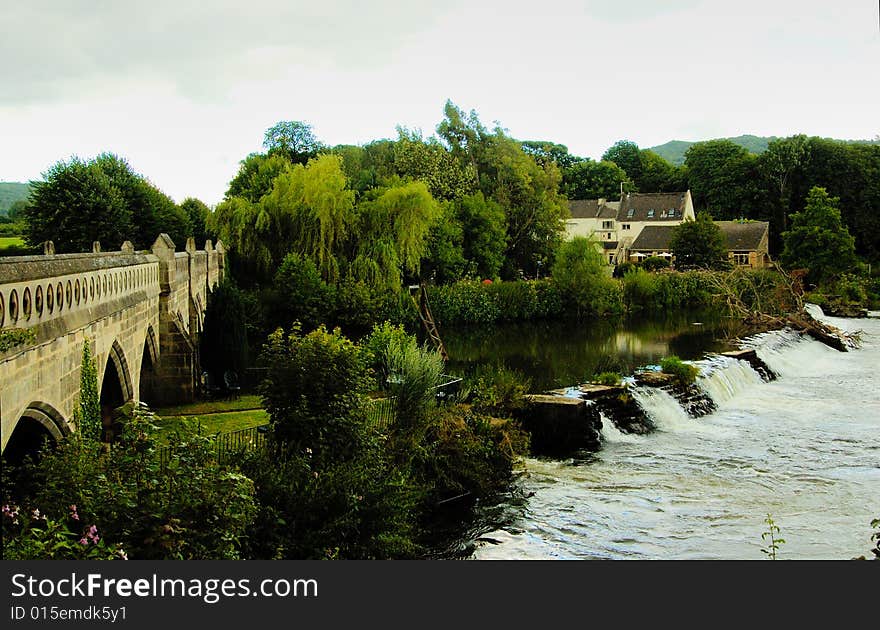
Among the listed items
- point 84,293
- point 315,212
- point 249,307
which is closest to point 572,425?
point 84,293

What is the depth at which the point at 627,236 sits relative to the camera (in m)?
72.5

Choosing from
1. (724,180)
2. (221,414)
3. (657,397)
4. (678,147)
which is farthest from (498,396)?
(678,147)

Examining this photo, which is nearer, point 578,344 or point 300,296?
point 300,296

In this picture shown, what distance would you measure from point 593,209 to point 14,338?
6980 cm

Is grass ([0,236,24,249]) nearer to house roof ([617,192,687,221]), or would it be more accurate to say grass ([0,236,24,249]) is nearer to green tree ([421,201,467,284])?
green tree ([421,201,467,284])

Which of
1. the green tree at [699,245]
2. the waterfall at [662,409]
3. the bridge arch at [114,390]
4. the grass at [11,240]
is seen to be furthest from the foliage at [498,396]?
the green tree at [699,245]

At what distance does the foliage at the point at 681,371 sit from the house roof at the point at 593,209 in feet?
175

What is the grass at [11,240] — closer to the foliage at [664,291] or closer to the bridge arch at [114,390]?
the bridge arch at [114,390]

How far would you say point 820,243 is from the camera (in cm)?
4784

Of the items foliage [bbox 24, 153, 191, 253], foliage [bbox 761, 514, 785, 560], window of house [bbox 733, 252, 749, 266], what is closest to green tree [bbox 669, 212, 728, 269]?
window of house [bbox 733, 252, 749, 266]

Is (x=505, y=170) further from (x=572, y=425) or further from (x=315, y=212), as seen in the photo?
(x=572, y=425)

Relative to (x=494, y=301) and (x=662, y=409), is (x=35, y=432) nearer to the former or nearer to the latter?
(x=662, y=409)

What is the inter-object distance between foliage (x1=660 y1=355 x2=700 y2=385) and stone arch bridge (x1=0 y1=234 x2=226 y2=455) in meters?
11.5

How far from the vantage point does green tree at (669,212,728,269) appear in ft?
178
